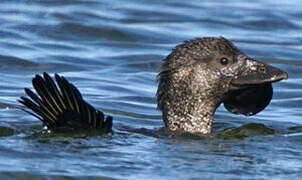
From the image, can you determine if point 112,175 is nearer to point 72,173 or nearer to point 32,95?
point 72,173

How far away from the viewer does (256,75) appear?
1195 cm

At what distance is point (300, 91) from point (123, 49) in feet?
12.4

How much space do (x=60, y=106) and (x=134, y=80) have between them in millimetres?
5955

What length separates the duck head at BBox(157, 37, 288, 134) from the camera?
1195cm

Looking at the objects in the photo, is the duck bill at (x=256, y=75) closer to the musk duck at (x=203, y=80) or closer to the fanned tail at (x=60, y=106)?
the musk duck at (x=203, y=80)

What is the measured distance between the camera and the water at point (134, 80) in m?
10.5

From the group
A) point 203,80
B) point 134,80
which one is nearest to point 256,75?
point 203,80

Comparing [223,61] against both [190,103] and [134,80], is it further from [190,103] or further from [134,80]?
[134,80]

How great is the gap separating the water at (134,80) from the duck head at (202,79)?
0.31m

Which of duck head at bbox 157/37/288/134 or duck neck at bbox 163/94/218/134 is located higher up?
duck head at bbox 157/37/288/134

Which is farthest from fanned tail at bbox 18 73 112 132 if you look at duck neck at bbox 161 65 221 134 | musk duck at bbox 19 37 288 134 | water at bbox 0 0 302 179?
duck neck at bbox 161 65 221 134

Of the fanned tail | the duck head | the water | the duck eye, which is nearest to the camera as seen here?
the water

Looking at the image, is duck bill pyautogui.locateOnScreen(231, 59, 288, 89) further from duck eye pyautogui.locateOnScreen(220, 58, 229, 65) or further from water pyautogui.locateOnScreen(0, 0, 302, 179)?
water pyautogui.locateOnScreen(0, 0, 302, 179)

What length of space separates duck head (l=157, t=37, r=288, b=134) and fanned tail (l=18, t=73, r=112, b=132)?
1.11 metres
